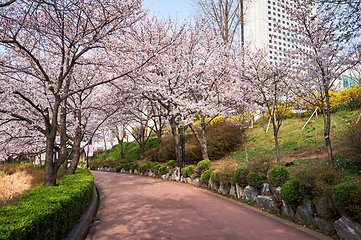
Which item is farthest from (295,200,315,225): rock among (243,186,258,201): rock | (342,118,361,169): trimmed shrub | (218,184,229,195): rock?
(218,184,229,195): rock

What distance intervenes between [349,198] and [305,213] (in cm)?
153

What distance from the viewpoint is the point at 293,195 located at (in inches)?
229

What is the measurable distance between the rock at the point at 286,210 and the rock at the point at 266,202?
0.88ft

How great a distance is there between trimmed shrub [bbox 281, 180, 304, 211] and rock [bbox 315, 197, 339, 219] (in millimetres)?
540

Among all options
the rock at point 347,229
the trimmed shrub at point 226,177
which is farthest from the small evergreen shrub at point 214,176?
the rock at point 347,229

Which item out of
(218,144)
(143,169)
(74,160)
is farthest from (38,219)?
(143,169)

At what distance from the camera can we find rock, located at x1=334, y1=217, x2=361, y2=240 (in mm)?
4223

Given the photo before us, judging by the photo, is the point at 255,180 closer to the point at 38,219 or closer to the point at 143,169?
the point at 38,219

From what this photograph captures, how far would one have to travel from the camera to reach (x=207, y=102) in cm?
1416

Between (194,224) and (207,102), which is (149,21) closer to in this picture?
(207,102)

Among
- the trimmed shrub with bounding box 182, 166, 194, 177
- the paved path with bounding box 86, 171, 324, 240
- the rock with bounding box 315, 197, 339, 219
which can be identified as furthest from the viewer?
the trimmed shrub with bounding box 182, 166, 194, 177

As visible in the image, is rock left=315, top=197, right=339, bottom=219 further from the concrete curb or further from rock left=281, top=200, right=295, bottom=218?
the concrete curb

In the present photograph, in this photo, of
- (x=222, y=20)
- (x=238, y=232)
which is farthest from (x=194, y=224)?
(x=222, y=20)

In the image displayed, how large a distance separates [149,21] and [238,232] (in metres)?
→ 12.4
